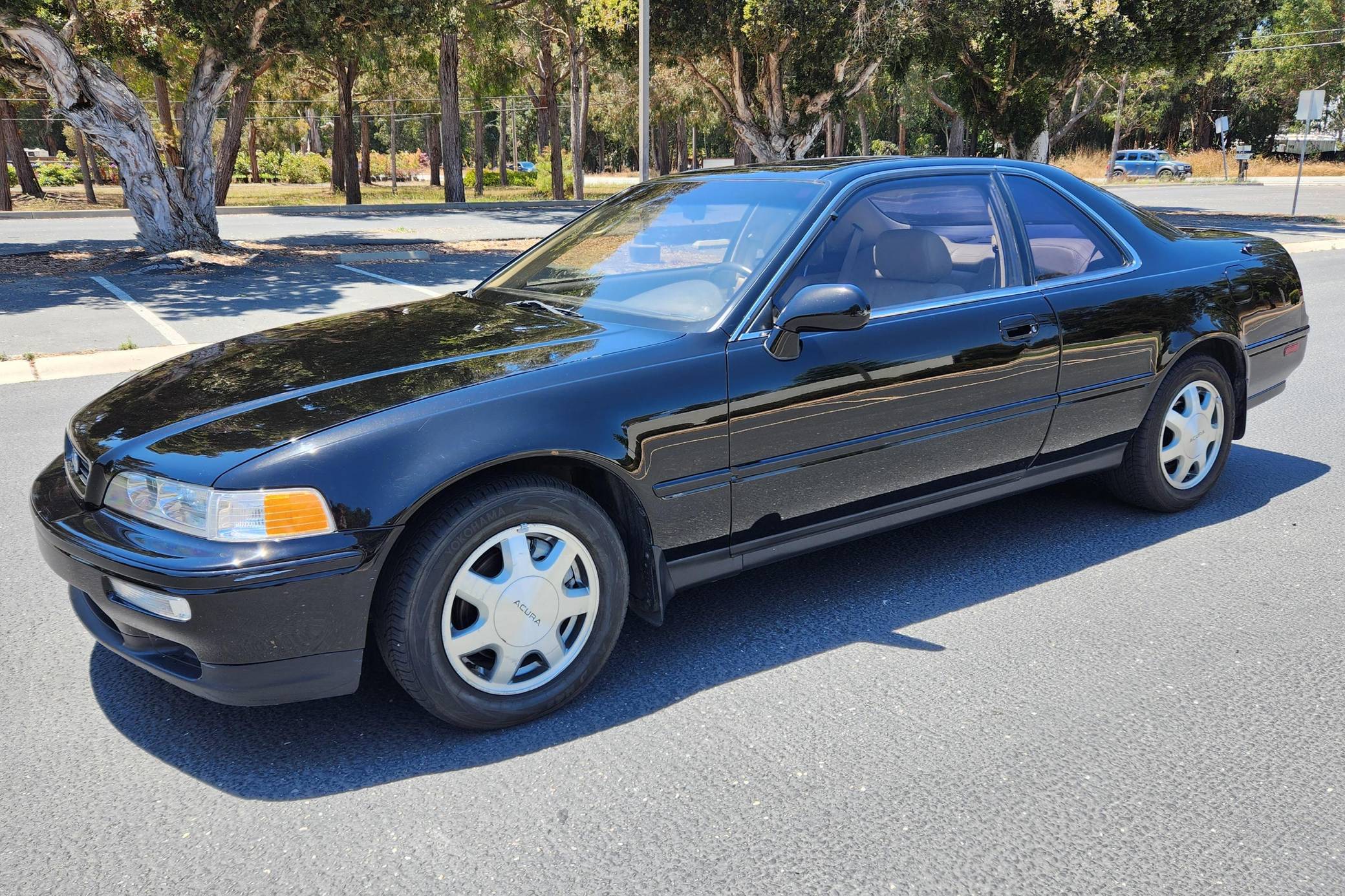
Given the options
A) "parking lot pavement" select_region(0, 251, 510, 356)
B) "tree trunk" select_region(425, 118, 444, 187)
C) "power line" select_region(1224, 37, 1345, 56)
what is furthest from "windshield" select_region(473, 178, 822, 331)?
"power line" select_region(1224, 37, 1345, 56)

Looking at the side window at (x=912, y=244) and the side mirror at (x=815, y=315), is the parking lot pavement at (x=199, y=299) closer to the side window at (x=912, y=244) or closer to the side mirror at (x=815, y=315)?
the side window at (x=912, y=244)

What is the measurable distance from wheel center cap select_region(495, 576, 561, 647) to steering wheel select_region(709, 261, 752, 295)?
118 cm

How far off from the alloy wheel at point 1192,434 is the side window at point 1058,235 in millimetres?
716

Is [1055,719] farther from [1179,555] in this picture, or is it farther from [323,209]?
[323,209]

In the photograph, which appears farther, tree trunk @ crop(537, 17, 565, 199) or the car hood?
tree trunk @ crop(537, 17, 565, 199)

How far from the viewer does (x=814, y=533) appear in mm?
3561

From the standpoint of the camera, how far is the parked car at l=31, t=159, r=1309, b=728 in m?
2.68

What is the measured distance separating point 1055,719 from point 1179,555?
5.28 feet

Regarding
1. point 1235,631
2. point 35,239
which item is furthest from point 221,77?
point 1235,631

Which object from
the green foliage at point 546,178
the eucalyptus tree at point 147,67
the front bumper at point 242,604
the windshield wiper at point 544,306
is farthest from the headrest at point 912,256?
the green foliage at point 546,178

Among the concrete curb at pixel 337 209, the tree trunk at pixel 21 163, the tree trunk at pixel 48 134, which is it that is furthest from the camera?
the tree trunk at pixel 48 134

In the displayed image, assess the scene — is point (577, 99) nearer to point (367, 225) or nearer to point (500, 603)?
point (367, 225)

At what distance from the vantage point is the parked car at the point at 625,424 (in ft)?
8.80

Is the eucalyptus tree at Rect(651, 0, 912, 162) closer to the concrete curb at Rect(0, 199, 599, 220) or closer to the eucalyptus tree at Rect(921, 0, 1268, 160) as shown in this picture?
the eucalyptus tree at Rect(921, 0, 1268, 160)
